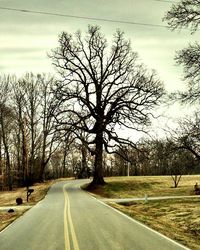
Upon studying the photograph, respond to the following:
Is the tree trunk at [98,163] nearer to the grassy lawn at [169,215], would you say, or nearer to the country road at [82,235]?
the grassy lawn at [169,215]

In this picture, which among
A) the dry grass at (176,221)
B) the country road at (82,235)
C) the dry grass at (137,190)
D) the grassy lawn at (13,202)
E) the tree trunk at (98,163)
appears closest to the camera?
the country road at (82,235)

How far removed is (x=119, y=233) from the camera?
1343cm

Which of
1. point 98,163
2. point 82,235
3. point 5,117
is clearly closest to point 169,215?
point 82,235

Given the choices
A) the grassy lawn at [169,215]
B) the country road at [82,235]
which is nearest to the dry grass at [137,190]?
the grassy lawn at [169,215]

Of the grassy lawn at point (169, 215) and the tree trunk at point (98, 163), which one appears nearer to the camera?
the grassy lawn at point (169, 215)

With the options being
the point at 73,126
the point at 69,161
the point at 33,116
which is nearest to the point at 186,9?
the point at 73,126

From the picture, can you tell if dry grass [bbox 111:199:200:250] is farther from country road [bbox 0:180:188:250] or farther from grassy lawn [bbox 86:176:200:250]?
country road [bbox 0:180:188:250]

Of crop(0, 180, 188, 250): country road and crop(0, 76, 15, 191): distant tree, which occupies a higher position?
crop(0, 76, 15, 191): distant tree

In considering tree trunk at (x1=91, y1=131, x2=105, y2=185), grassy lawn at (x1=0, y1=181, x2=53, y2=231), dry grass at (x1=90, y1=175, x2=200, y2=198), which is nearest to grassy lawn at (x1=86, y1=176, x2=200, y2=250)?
dry grass at (x1=90, y1=175, x2=200, y2=198)

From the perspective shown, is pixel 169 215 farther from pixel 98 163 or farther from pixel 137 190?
pixel 98 163

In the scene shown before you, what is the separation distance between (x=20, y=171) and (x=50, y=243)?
5157 cm

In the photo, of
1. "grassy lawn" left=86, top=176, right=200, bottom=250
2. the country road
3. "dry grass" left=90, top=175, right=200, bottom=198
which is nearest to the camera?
the country road

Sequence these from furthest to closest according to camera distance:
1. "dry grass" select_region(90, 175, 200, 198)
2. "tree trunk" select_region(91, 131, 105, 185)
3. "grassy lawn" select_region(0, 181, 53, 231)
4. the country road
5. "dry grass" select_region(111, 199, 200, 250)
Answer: "tree trunk" select_region(91, 131, 105, 185) → "dry grass" select_region(90, 175, 200, 198) → "grassy lawn" select_region(0, 181, 53, 231) → "dry grass" select_region(111, 199, 200, 250) → the country road

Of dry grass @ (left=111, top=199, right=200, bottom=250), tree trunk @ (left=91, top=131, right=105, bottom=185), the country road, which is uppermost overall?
tree trunk @ (left=91, top=131, right=105, bottom=185)
